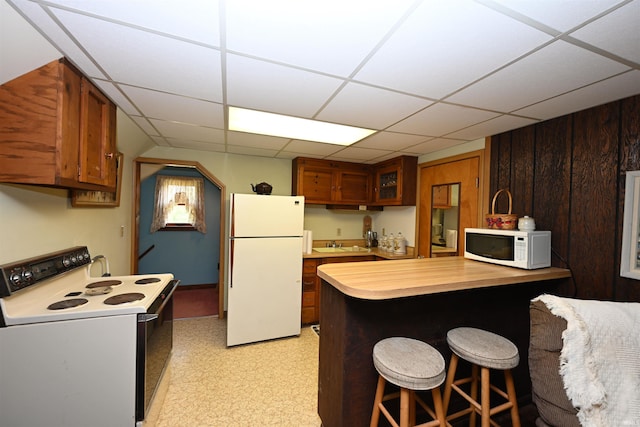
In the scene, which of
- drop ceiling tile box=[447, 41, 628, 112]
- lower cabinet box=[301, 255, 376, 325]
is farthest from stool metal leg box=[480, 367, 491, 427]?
lower cabinet box=[301, 255, 376, 325]

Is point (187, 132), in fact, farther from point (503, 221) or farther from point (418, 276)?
point (503, 221)

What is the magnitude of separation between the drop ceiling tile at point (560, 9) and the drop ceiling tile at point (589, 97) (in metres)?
0.71

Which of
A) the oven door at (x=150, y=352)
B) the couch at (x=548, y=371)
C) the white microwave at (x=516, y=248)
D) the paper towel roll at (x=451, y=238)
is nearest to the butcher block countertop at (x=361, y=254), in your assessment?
Result: the paper towel roll at (x=451, y=238)

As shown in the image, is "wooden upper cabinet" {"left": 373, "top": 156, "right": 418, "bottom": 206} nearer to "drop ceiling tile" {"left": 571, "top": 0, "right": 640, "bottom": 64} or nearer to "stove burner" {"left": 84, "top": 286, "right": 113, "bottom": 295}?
"drop ceiling tile" {"left": 571, "top": 0, "right": 640, "bottom": 64}

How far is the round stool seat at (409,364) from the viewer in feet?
3.78

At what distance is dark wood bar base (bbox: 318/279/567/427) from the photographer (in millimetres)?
1465

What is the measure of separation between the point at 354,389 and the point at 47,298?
1788 millimetres

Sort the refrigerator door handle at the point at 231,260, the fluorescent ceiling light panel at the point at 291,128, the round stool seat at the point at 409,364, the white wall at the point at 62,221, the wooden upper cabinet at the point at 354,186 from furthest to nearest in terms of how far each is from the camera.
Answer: the wooden upper cabinet at the point at 354,186, the refrigerator door handle at the point at 231,260, the fluorescent ceiling light panel at the point at 291,128, the white wall at the point at 62,221, the round stool seat at the point at 409,364

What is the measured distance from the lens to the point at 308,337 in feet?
9.77

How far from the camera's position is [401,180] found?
10.6ft

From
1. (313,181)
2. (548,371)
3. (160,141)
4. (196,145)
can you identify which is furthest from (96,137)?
(548,371)

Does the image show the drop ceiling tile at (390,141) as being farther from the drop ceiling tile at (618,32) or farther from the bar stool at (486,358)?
the bar stool at (486,358)

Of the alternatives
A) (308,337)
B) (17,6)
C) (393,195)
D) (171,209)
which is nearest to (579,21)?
(17,6)

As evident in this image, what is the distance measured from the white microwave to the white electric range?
2.33 metres
